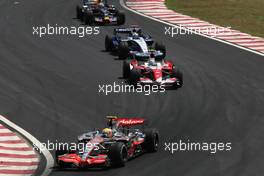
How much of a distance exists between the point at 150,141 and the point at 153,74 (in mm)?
10030

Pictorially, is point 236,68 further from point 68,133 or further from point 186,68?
point 68,133

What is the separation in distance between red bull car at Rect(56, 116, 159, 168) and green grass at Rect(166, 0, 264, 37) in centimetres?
2240

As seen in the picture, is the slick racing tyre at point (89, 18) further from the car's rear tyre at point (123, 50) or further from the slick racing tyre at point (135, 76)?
the slick racing tyre at point (135, 76)

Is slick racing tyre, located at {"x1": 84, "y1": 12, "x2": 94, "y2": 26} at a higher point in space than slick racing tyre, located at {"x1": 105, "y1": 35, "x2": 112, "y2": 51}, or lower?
lower

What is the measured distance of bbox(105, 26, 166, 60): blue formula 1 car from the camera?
39.3 m

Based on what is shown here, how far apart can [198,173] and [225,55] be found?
62.9ft

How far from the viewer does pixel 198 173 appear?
909 inches

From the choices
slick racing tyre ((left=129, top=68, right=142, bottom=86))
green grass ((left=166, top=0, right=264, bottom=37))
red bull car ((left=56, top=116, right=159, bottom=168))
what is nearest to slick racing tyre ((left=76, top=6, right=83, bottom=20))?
green grass ((left=166, top=0, right=264, bottom=37))

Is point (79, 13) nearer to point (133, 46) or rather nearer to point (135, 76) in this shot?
point (133, 46)

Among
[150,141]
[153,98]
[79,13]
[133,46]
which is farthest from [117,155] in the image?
[79,13]

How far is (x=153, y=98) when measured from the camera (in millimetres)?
32906

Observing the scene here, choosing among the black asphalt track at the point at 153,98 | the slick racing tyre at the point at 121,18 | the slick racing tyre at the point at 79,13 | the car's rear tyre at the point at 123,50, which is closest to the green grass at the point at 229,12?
the black asphalt track at the point at 153,98

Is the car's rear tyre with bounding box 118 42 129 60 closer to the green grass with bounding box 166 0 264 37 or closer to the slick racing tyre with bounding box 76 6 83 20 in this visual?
the green grass with bounding box 166 0 264 37

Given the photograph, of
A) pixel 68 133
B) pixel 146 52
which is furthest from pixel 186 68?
pixel 68 133
